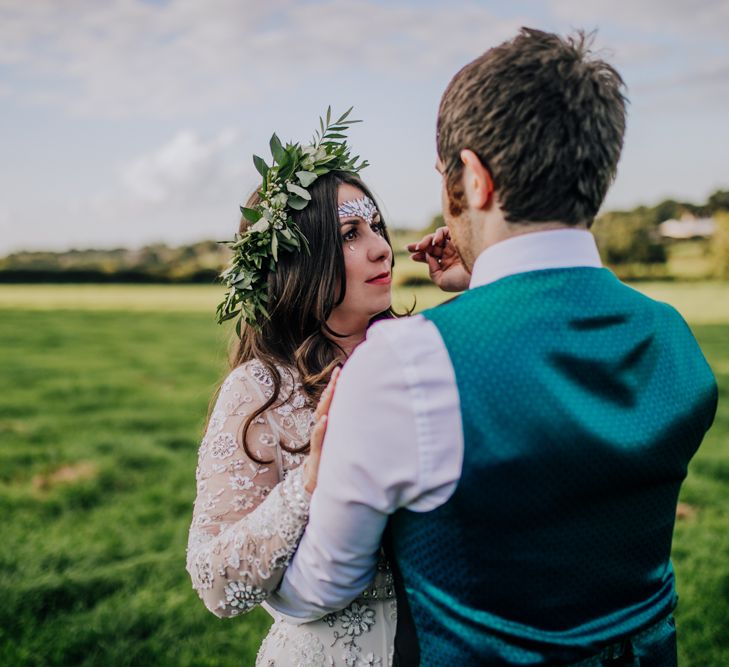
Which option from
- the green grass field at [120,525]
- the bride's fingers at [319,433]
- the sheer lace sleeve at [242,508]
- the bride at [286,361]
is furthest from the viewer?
the green grass field at [120,525]

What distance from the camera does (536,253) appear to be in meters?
1.67

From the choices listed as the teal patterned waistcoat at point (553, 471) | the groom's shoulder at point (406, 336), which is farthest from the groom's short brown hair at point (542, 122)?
the groom's shoulder at point (406, 336)

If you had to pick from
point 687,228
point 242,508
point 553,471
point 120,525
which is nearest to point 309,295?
point 242,508

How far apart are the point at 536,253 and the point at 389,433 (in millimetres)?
520

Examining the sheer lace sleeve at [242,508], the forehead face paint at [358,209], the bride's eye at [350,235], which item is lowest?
the sheer lace sleeve at [242,508]

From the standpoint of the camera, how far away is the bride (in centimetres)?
230

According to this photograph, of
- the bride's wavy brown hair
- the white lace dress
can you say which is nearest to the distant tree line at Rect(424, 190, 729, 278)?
the bride's wavy brown hair

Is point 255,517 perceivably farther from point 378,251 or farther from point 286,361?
point 378,251

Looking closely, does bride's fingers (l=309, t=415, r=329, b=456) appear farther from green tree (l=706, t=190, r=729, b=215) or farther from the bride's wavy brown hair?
green tree (l=706, t=190, r=729, b=215)

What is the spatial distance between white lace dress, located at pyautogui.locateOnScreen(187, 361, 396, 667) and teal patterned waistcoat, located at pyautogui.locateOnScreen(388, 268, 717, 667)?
0.65 m

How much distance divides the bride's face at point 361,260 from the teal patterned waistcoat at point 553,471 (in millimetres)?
1318

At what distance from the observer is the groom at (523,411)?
60.3 inches

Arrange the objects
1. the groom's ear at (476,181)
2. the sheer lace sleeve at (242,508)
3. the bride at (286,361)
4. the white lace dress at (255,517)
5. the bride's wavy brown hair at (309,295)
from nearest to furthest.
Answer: the groom's ear at (476,181)
the sheer lace sleeve at (242,508)
the white lace dress at (255,517)
the bride at (286,361)
the bride's wavy brown hair at (309,295)

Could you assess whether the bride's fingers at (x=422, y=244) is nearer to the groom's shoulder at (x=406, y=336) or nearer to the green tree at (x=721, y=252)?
the groom's shoulder at (x=406, y=336)
